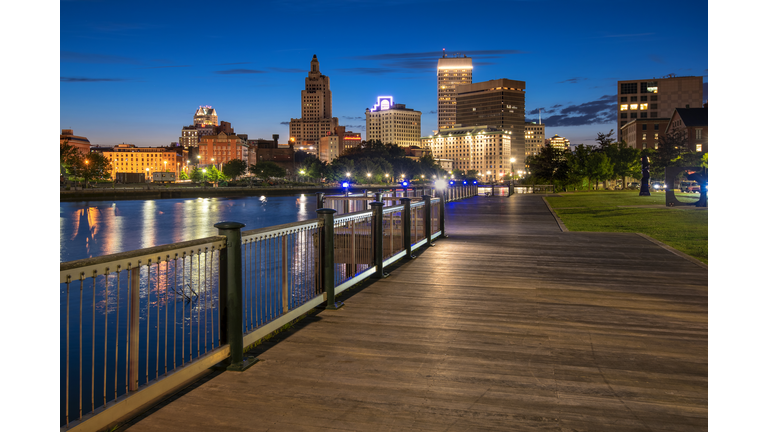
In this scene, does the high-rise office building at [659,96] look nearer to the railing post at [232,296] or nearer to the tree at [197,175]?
the tree at [197,175]

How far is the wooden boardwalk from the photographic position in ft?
11.8

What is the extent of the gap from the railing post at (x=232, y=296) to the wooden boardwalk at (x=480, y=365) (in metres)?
0.19

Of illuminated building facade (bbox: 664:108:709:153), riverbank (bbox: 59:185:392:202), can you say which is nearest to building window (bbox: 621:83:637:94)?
illuminated building facade (bbox: 664:108:709:153)

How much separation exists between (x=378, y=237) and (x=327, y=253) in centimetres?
217

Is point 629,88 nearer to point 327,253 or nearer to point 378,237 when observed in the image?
point 378,237

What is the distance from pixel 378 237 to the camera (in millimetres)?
8586

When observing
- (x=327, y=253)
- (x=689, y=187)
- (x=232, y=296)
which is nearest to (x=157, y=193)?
(x=689, y=187)

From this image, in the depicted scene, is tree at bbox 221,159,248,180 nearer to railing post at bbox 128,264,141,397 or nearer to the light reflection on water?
the light reflection on water

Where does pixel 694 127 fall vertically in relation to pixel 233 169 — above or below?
above

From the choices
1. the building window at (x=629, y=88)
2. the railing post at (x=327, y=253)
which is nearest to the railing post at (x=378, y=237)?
the railing post at (x=327, y=253)

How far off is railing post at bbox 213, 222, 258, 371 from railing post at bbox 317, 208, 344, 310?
79.9 inches

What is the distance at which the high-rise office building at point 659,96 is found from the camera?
146m

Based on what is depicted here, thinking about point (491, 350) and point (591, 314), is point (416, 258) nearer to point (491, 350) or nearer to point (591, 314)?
point (591, 314)

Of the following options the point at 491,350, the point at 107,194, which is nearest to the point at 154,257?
the point at 491,350
